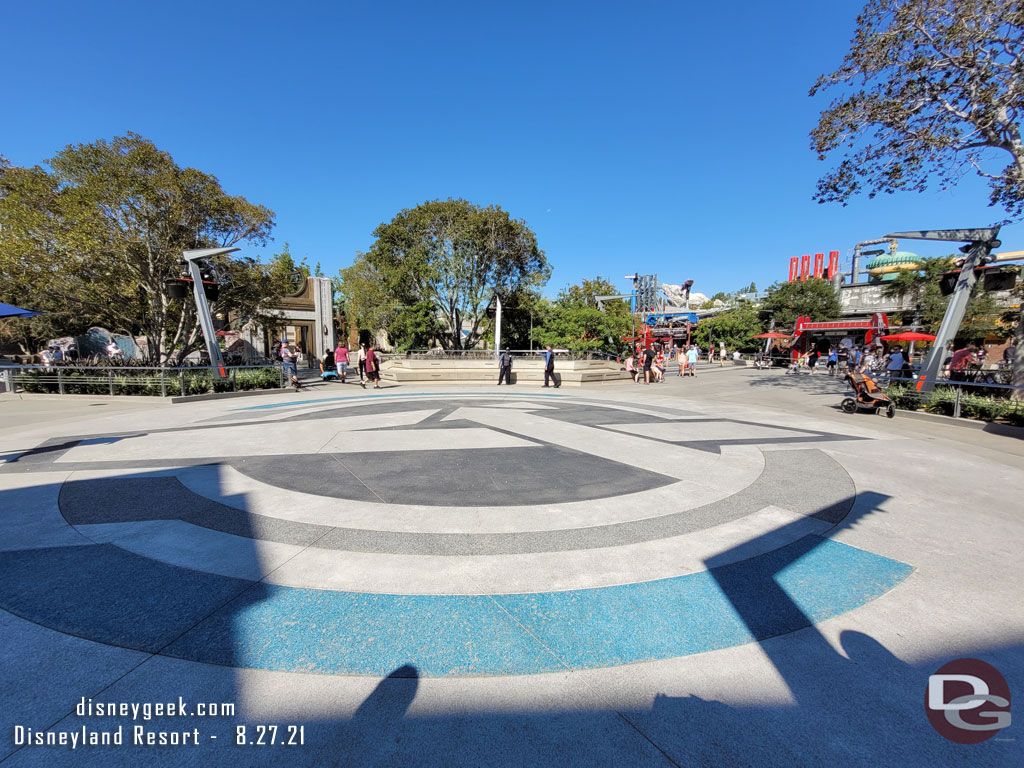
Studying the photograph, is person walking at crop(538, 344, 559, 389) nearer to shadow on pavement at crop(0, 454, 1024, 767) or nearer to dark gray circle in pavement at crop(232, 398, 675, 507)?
dark gray circle in pavement at crop(232, 398, 675, 507)

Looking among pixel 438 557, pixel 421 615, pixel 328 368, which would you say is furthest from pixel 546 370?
pixel 421 615

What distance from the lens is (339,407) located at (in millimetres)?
12047

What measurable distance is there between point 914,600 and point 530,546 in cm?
279

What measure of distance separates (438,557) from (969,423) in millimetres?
12520

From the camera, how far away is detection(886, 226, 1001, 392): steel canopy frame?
1080 cm

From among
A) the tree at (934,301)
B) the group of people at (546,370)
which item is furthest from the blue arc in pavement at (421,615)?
the tree at (934,301)

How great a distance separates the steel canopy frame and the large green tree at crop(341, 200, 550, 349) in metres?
21.3

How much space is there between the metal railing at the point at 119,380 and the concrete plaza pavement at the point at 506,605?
8135mm

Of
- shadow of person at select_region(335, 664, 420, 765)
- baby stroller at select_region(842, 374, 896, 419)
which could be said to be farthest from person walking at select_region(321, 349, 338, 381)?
shadow of person at select_region(335, 664, 420, 765)

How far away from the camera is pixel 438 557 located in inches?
138

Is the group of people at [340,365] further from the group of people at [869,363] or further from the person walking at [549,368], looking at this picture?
the group of people at [869,363]

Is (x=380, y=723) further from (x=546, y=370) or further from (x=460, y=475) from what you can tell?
(x=546, y=370)

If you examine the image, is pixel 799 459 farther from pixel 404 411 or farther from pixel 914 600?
pixel 404 411

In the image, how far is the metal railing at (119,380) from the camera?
13266 mm
